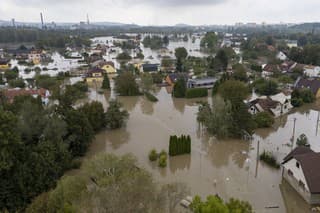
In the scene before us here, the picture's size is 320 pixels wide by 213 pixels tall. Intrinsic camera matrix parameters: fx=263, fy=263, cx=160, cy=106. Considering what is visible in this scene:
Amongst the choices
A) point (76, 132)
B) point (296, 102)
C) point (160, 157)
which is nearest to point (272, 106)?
point (296, 102)

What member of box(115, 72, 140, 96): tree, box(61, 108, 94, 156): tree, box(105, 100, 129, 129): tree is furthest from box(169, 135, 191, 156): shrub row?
box(115, 72, 140, 96): tree

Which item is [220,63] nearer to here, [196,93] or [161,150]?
[196,93]

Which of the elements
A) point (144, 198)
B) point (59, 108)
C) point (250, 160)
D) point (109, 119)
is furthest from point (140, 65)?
point (144, 198)

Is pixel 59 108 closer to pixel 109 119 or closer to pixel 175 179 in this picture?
pixel 109 119

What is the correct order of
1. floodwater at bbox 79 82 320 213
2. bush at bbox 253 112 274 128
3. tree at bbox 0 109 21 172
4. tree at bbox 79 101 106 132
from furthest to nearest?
bush at bbox 253 112 274 128
tree at bbox 79 101 106 132
floodwater at bbox 79 82 320 213
tree at bbox 0 109 21 172

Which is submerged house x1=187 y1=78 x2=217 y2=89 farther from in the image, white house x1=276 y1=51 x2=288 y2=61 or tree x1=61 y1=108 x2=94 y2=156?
white house x1=276 y1=51 x2=288 y2=61
